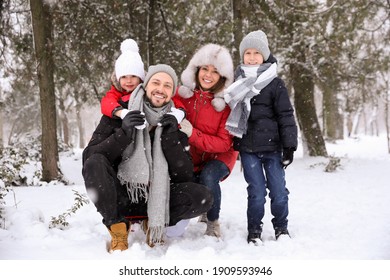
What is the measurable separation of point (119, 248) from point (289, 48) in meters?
7.17

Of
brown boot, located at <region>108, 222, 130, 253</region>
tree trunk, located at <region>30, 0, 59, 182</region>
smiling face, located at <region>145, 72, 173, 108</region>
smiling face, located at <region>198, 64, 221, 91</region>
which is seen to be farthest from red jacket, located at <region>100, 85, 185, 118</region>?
tree trunk, located at <region>30, 0, 59, 182</region>

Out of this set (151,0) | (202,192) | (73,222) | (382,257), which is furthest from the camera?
(151,0)

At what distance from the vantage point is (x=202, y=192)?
3.21 m

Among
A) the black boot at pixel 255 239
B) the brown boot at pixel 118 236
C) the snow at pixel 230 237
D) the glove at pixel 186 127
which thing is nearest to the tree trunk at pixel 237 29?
the snow at pixel 230 237

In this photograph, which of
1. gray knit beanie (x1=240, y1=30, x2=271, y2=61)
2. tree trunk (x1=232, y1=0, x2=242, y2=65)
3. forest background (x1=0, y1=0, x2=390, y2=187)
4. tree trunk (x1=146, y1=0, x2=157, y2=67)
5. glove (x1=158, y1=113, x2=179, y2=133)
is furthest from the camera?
tree trunk (x1=146, y1=0, x2=157, y2=67)

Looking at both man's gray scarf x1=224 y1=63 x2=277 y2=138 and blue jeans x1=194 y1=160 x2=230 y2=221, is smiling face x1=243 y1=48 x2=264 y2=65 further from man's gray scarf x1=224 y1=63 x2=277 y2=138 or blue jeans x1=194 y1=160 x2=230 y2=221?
blue jeans x1=194 y1=160 x2=230 y2=221

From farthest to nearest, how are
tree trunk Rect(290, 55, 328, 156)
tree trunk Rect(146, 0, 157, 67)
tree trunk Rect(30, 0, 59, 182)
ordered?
tree trunk Rect(290, 55, 328, 156), tree trunk Rect(146, 0, 157, 67), tree trunk Rect(30, 0, 59, 182)

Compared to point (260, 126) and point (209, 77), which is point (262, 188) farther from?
point (209, 77)

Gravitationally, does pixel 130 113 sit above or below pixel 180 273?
above

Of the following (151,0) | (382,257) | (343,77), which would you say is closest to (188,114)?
(382,257)

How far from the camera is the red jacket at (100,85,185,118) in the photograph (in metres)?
3.25

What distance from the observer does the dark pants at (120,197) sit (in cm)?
298

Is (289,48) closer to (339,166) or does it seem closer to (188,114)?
(339,166)

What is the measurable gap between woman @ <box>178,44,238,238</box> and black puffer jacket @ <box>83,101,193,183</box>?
0.27 metres
